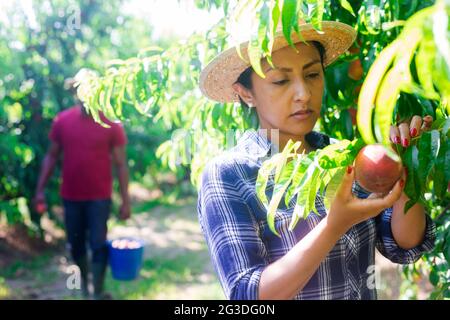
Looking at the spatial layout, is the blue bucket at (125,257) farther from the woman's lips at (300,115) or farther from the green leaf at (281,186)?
the green leaf at (281,186)

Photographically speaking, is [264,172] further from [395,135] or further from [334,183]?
[395,135]

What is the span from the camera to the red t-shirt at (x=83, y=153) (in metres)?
3.69

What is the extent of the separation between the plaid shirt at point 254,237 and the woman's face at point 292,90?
0.07m

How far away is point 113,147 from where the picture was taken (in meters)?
3.82

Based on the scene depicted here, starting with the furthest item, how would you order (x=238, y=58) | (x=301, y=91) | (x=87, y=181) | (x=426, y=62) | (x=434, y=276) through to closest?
(x=87, y=181)
(x=434, y=276)
(x=238, y=58)
(x=301, y=91)
(x=426, y=62)

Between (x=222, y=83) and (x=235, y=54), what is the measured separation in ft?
0.50

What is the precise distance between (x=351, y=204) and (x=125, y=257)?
316cm

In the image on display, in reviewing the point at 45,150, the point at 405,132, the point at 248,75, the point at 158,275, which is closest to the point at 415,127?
the point at 405,132

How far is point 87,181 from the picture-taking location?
3684 millimetres

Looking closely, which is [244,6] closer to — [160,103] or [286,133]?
[286,133]

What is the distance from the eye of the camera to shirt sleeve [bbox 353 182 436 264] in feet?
4.50

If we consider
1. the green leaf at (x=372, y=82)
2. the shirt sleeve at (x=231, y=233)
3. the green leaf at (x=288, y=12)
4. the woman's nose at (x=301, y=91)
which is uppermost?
the green leaf at (x=288, y=12)

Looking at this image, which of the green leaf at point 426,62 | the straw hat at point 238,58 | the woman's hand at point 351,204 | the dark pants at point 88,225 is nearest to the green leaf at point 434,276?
the straw hat at point 238,58

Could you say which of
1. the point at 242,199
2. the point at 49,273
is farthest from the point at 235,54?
the point at 49,273
